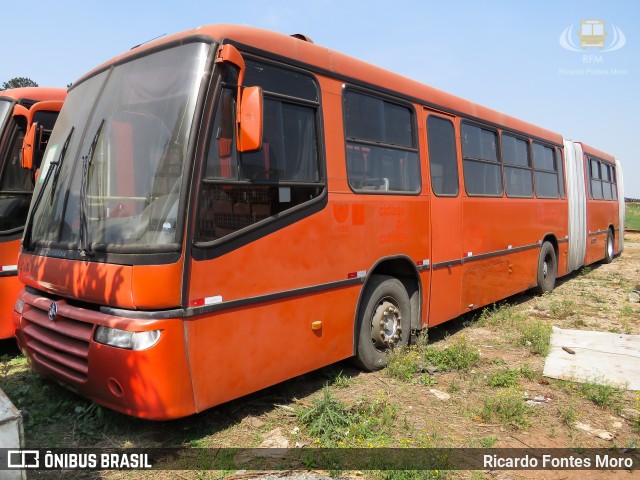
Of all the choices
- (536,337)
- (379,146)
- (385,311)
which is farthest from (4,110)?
(536,337)

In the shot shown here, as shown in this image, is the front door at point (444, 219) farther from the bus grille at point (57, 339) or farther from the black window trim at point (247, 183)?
the bus grille at point (57, 339)

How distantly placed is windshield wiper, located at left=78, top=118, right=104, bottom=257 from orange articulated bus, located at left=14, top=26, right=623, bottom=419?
2cm

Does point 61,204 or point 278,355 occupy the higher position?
point 61,204

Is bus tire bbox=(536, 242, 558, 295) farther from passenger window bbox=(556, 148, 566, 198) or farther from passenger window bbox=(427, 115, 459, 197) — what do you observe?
passenger window bbox=(427, 115, 459, 197)

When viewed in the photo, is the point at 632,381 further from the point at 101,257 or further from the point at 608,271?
the point at 608,271

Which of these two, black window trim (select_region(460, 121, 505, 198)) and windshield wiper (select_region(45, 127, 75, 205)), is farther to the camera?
black window trim (select_region(460, 121, 505, 198))

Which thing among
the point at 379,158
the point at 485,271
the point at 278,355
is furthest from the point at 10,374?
the point at 485,271

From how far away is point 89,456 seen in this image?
3.45 m

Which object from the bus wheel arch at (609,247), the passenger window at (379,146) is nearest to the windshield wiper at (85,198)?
the passenger window at (379,146)

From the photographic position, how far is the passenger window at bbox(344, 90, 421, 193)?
15.7 feet

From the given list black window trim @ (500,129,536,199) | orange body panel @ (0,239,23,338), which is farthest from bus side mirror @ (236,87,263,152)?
black window trim @ (500,129,536,199)

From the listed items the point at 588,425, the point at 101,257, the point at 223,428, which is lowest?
the point at 588,425

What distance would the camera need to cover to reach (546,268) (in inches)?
388

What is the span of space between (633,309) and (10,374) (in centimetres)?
897
